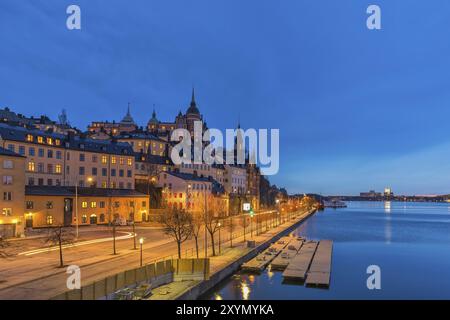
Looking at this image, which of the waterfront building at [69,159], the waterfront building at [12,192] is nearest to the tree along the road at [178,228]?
the waterfront building at [12,192]

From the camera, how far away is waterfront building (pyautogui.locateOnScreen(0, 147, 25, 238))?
58688 millimetres

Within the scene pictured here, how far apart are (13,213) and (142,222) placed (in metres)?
31.7

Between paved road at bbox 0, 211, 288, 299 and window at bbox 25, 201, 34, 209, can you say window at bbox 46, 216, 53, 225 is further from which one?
paved road at bbox 0, 211, 288, 299

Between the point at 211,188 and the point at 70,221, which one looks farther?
the point at 211,188

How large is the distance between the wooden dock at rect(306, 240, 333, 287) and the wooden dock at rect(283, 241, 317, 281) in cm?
61

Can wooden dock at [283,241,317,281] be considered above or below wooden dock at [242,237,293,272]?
below

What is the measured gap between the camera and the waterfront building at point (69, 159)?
79.1 m

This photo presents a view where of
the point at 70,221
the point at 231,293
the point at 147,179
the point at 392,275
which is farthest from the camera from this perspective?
the point at 147,179

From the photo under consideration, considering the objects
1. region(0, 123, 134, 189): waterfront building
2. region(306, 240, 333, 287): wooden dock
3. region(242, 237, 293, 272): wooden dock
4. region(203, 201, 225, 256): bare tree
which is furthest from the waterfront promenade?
region(0, 123, 134, 189): waterfront building

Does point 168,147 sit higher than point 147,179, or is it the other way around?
point 168,147

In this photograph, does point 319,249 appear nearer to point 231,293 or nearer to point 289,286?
point 289,286

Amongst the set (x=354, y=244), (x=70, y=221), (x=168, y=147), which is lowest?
(x=354, y=244)

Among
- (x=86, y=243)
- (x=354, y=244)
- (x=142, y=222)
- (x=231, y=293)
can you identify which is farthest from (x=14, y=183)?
(x=354, y=244)
